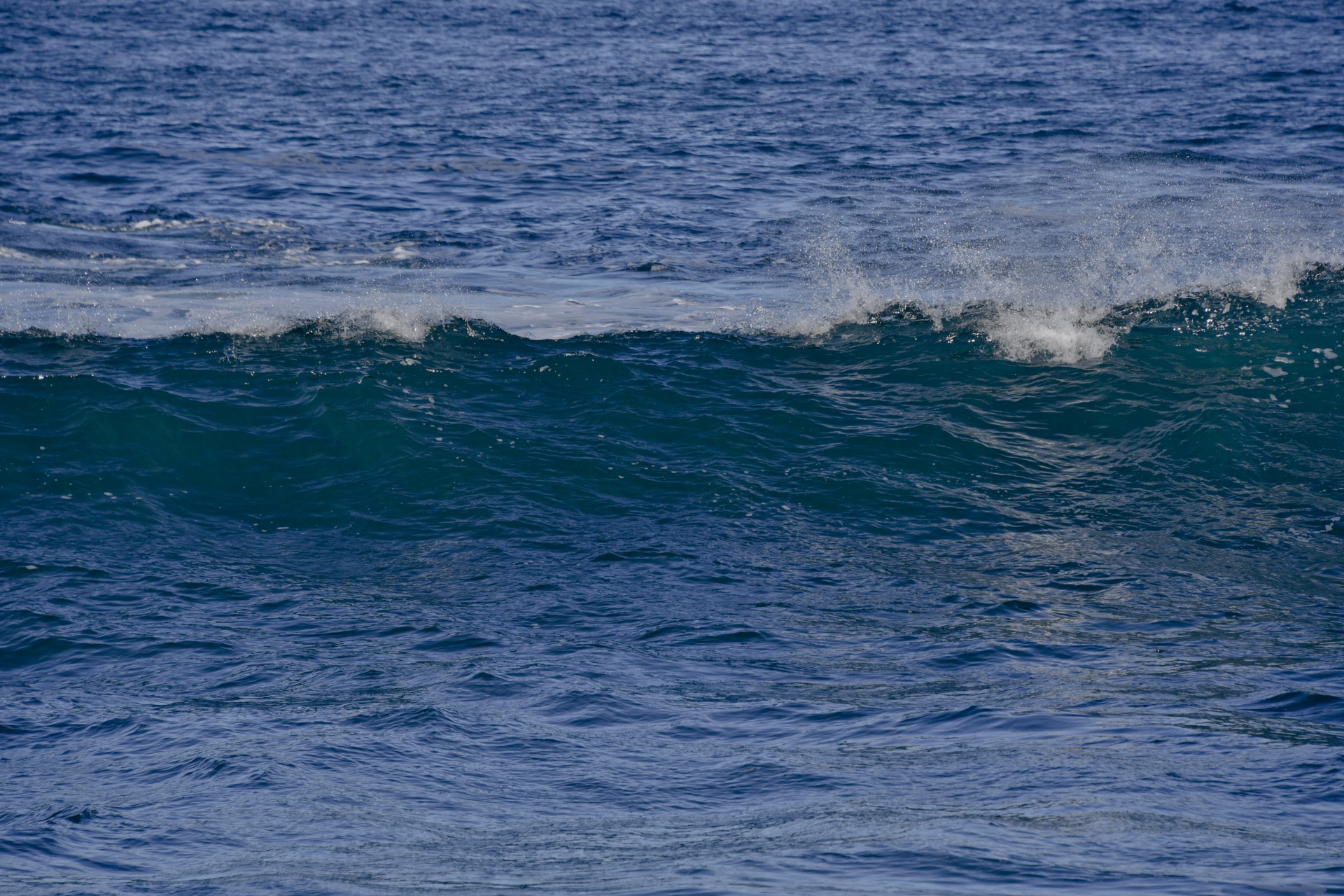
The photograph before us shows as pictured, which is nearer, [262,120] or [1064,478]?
[1064,478]

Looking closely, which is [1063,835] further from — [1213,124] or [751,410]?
[1213,124]

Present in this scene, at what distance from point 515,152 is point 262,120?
225 inches

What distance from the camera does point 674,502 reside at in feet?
33.0

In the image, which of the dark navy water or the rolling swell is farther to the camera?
the dark navy water

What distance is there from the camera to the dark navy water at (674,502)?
4.92 meters

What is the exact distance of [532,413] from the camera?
1170cm

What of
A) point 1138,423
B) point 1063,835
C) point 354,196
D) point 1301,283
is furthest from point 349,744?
point 354,196

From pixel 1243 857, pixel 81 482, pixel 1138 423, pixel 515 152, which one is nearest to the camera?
pixel 1243 857

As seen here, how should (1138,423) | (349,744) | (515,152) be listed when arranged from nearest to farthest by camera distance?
1. (349,744)
2. (1138,423)
3. (515,152)

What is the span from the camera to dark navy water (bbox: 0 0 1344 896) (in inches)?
194

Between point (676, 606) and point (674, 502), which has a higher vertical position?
point (674, 502)

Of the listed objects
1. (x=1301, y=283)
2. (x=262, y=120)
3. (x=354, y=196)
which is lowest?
(x=1301, y=283)

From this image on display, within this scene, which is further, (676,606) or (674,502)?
(674,502)

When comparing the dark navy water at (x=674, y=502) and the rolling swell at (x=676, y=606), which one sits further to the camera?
the dark navy water at (x=674, y=502)
